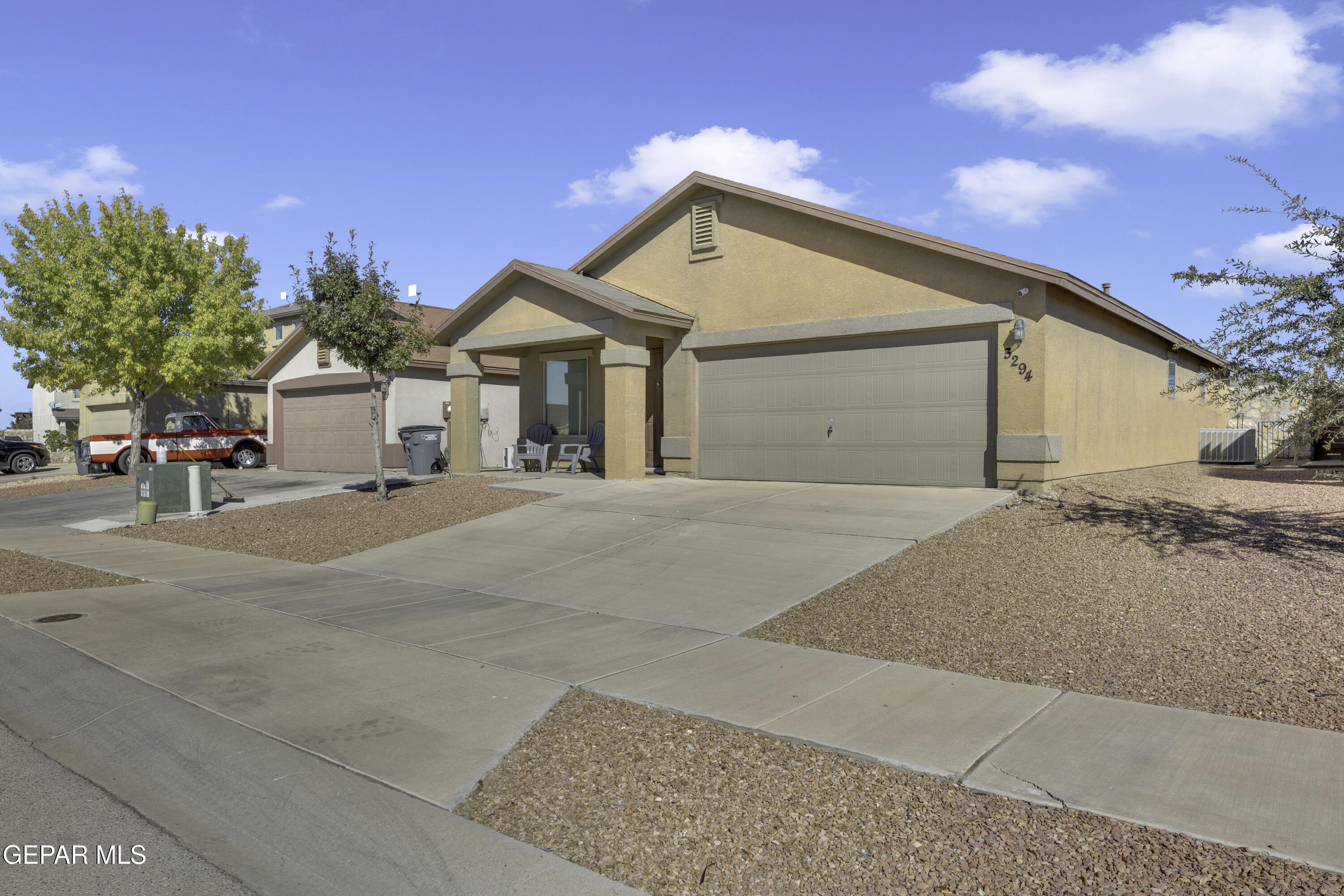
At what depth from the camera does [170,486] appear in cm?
1644

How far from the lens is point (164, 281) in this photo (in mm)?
24781

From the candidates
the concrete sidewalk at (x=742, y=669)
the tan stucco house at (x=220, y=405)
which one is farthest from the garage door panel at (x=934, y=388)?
the tan stucco house at (x=220, y=405)

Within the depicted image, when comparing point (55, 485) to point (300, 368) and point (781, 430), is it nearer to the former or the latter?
point (300, 368)

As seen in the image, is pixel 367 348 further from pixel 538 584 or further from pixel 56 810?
pixel 56 810

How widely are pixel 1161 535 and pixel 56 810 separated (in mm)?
10043

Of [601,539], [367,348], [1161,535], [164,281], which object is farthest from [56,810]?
[164,281]

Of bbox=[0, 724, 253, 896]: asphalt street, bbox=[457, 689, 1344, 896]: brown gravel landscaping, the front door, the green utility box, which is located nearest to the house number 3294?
the front door

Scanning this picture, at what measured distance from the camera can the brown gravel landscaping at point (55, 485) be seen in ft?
71.9

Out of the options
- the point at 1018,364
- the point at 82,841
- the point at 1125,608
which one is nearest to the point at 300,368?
the point at 1018,364

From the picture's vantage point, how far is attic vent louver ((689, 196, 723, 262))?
16219 millimetres

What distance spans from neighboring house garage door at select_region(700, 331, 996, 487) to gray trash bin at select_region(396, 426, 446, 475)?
7.90 meters

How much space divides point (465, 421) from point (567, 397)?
7.60ft

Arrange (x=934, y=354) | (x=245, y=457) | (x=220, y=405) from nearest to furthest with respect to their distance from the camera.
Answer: (x=934, y=354)
(x=245, y=457)
(x=220, y=405)

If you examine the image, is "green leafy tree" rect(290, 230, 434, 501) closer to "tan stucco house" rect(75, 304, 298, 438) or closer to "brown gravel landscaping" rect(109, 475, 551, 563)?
"brown gravel landscaping" rect(109, 475, 551, 563)
